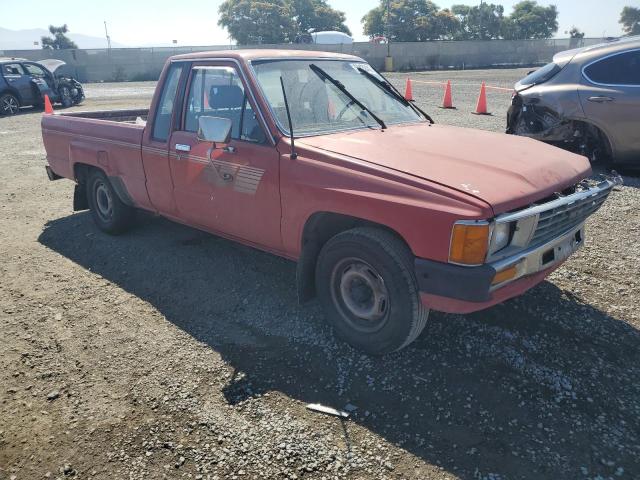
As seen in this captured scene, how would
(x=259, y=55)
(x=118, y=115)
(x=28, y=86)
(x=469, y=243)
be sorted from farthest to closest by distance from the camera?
(x=28, y=86) < (x=118, y=115) < (x=259, y=55) < (x=469, y=243)

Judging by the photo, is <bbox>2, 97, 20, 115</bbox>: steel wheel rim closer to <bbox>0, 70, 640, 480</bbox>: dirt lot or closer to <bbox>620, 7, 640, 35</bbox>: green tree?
<bbox>0, 70, 640, 480</bbox>: dirt lot

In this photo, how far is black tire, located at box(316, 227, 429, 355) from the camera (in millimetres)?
3008

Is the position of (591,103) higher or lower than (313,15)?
lower

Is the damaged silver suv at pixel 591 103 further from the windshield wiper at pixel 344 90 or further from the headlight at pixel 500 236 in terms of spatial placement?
the headlight at pixel 500 236

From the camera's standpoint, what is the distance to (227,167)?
3.88 metres

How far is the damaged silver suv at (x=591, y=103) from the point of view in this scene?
662 centimetres

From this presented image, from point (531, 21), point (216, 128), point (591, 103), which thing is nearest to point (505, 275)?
point (216, 128)

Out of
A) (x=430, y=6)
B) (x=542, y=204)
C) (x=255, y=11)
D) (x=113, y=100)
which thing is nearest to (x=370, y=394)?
(x=542, y=204)

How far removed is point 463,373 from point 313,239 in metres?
1.32

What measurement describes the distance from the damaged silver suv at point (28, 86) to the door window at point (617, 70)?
17199mm

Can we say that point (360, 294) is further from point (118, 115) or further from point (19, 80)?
point (19, 80)

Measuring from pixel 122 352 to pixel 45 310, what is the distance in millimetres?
1063

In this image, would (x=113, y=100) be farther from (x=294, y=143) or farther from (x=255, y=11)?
(x=255, y=11)

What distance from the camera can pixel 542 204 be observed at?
2953 mm
